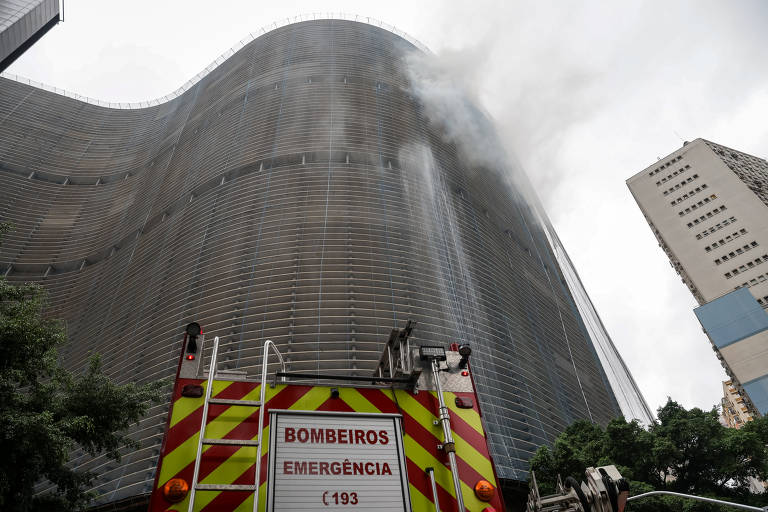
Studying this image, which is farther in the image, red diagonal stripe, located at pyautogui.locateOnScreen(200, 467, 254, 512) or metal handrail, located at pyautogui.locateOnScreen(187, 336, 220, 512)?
red diagonal stripe, located at pyautogui.locateOnScreen(200, 467, 254, 512)

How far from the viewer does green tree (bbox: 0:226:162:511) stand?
622cm

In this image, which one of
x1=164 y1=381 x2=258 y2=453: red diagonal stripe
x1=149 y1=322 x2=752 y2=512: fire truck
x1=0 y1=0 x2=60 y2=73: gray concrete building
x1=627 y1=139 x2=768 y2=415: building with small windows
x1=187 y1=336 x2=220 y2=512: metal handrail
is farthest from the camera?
x1=627 y1=139 x2=768 y2=415: building with small windows

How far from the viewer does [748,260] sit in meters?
57.2

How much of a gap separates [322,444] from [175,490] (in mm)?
969

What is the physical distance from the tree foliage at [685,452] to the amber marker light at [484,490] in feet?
30.4

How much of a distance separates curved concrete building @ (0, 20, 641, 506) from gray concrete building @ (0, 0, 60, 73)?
15.2 feet

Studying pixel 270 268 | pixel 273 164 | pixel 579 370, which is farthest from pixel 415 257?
pixel 579 370

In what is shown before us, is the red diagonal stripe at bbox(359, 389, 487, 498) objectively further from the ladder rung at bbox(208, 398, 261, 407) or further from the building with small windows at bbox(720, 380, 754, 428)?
the building with small windows at bbox(720, 380, 754, 428)

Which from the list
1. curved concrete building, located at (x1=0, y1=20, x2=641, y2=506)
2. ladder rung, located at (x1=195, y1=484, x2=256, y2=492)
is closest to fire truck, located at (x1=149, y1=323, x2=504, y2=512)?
ladder rung, located at (x1=195, y1=484, x2=256, y2=492)

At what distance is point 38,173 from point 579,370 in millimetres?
28165

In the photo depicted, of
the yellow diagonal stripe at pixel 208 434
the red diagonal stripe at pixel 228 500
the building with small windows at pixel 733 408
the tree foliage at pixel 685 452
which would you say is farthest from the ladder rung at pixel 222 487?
the building with small windows at pixel 733 408

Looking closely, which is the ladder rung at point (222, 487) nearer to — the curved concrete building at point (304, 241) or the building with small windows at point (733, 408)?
the curved concrete building at point (304, 241)

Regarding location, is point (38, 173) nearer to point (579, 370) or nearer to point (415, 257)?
point (415, 257)

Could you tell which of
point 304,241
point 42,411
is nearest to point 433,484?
point 42,411
